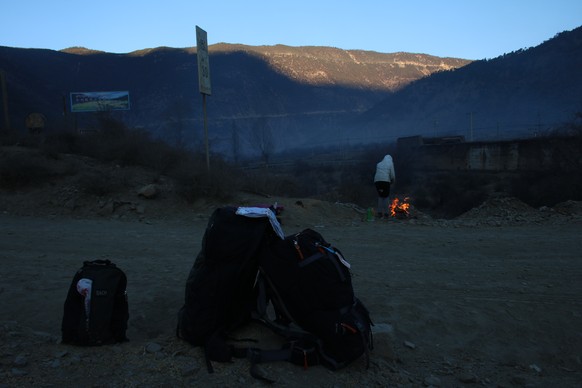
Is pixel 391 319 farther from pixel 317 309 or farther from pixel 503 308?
pixel 317 309

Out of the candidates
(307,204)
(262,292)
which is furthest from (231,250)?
(307,204)

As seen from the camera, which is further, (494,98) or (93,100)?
(494,98)

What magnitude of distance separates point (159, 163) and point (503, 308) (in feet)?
36.3

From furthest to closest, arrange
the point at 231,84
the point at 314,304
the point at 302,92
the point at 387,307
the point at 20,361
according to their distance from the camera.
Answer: the point at 302,92 < the point at 231,84 < the point at 387,307 < the point at 314,304 < the point at 20,361

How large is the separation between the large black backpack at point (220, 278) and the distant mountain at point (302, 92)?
49232mm

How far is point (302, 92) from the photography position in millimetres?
104438

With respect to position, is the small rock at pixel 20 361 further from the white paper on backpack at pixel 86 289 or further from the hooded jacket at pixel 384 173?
the hooded jacket at pixel 384 173

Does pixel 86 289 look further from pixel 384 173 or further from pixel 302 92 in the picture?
pixel 302 92

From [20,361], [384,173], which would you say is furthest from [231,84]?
[20,361]

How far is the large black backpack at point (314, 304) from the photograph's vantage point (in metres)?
3.28

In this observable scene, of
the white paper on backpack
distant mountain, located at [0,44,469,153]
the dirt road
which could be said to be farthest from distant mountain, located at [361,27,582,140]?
the white paper on backpack

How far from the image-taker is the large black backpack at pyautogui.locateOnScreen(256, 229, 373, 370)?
328 cm

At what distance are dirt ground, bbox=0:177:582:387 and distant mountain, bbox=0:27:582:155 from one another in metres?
44.4

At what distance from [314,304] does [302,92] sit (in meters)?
103
